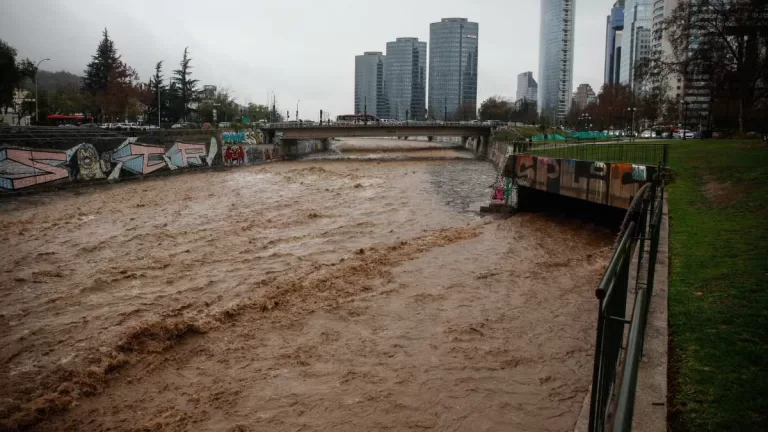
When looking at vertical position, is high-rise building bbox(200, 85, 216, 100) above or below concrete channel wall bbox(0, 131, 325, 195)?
above

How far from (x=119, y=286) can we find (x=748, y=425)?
53.3ft

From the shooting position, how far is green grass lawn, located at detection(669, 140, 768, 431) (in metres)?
5.66

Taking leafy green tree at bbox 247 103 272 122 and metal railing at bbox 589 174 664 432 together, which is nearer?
metal railing at bbox 589 174 664 432

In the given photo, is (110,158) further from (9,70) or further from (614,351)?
(614,351)

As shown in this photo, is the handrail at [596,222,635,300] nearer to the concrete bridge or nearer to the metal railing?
the metal railing

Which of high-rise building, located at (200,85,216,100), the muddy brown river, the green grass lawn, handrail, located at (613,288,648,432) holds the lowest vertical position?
the muddy brown river

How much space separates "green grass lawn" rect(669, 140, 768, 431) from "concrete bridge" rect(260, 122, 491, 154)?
6675 centimetres

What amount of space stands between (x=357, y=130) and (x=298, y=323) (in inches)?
2819

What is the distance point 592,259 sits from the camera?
64.3 feet

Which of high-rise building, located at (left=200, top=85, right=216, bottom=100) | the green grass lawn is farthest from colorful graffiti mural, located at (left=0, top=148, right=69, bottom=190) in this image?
high-rise building, located at (left=200, top=85, right=216, bottom=100)

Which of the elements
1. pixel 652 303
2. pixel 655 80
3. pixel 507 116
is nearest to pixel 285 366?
pixel 652 303

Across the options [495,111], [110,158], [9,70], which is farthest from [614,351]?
[495,111]

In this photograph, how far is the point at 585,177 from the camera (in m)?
25.6

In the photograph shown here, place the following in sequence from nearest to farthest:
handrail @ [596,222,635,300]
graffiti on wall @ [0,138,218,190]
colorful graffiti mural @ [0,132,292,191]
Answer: handrail @ [596,222,635,300]
graffiti on wall @ [0,138,218,190]
colorful graffiti mural @ [0,132,292,191]
